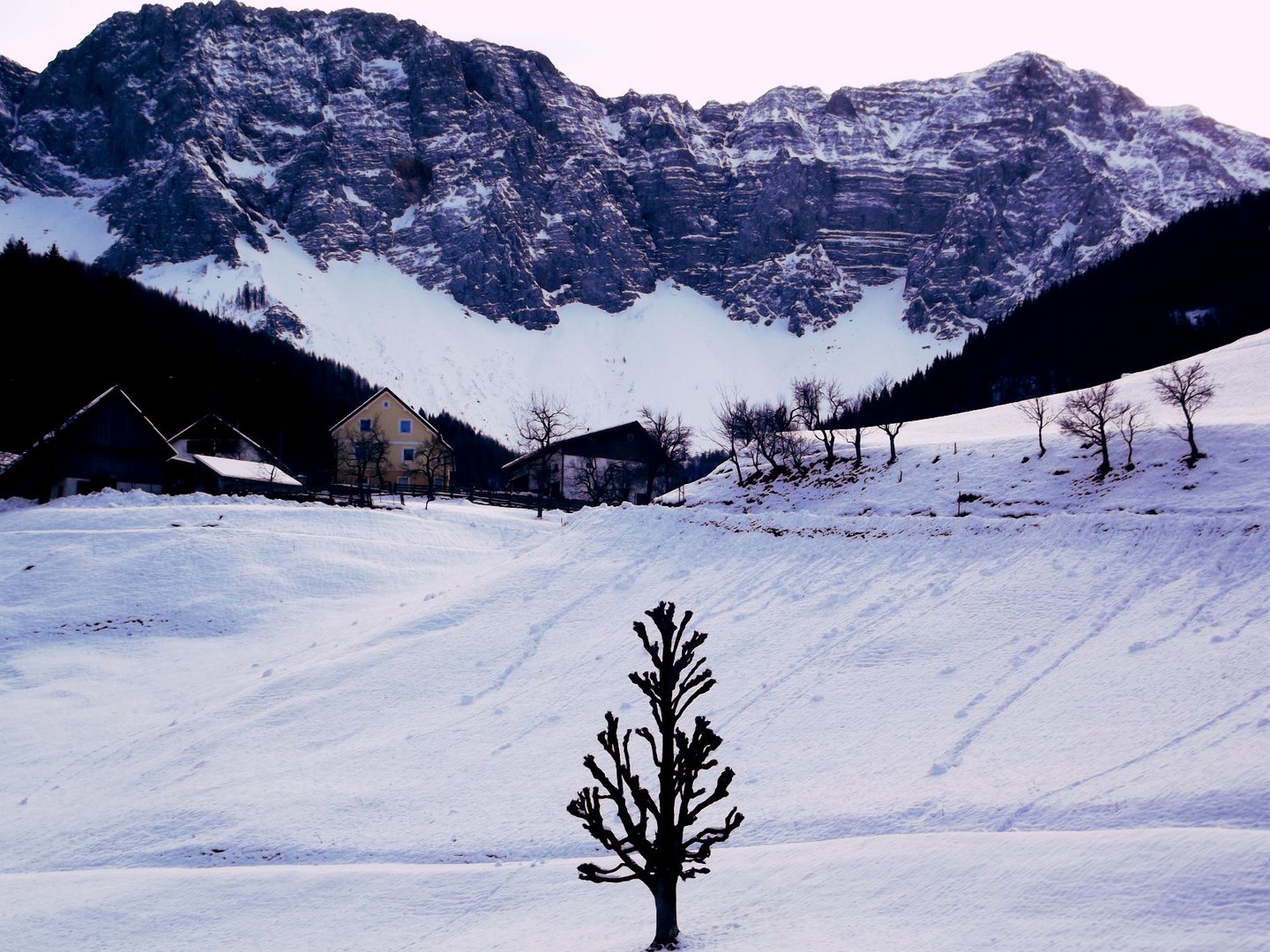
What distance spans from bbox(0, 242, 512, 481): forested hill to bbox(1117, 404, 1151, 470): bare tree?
6071cm

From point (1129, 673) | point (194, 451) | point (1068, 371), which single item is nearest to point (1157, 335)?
point (1068, 371)

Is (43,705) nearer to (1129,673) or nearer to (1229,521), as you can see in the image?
(1129,673)

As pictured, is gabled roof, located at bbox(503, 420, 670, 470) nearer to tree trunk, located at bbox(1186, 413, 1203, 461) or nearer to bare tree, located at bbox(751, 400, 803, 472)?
bare tree, located at bbox(751, 400, 803, 472)

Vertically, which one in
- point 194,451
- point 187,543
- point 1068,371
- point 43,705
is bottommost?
point 43,705

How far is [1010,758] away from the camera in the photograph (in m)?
19.4

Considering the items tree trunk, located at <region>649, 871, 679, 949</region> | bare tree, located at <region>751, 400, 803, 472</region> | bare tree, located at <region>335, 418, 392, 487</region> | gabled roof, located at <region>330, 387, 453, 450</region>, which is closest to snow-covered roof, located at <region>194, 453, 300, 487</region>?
bare tree, located at <region>335, 418, 392, 487</region>

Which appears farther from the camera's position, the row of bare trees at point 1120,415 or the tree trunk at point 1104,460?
the row of bare trees at point 1120,415

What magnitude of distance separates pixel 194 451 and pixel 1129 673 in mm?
66560

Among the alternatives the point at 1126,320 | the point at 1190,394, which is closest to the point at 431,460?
the point at 1190,394

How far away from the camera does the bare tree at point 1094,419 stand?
45.9 m

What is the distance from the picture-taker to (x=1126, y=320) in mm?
93375

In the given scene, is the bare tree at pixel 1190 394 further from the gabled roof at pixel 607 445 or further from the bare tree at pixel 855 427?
the gabled roof at pixel 607 445

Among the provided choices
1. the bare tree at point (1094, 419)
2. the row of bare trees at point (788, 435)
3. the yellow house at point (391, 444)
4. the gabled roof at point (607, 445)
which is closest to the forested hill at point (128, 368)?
the yellow house at point (391, 444)

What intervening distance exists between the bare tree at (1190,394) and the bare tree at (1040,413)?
5559mm
